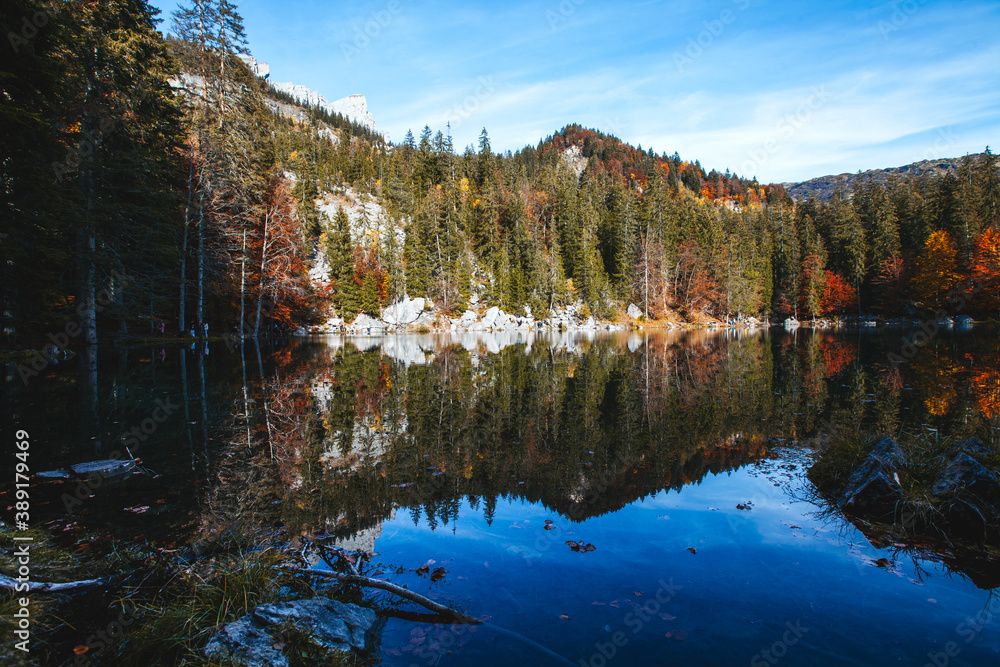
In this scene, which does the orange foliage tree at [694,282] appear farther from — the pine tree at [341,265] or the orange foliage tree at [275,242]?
the orange foliage tree at [275,242]

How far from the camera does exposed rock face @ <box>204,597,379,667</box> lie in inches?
111

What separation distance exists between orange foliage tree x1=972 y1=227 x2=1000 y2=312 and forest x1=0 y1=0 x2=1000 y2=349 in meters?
0.29

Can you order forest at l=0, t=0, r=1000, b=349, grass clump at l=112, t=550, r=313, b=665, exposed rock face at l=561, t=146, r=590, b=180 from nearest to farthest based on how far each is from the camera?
1. grass clump at l=112, t=550, r=313, b=665
2. forest at l=0, t=0, r=1000, b=349
3. exposed rock face at l=561, t=146, r=590, b=180

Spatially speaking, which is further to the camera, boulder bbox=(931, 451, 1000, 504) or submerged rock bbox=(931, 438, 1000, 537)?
boulder bbox=(931, 451, 1000, 504)

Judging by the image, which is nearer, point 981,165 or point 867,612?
point 867,612

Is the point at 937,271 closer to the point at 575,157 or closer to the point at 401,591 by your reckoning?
the point at 401,591

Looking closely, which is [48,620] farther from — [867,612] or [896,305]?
[896,305]

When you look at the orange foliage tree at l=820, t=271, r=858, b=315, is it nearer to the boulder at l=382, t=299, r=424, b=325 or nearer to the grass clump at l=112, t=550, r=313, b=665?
the boulder at l=382, t=299, r=424, b=325

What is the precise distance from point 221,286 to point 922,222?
90.9 meters

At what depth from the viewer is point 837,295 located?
7438cm

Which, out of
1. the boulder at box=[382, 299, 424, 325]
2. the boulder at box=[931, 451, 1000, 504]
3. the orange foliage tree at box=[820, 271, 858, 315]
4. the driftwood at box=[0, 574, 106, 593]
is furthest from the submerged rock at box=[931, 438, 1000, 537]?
the orange foliage tree at box=[820, 271, 858, 315]

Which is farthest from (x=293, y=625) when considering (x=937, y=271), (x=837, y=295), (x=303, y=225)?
(x=837, y=295)

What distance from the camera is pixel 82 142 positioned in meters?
21.3

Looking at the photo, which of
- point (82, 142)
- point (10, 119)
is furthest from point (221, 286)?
point (10, 119)
